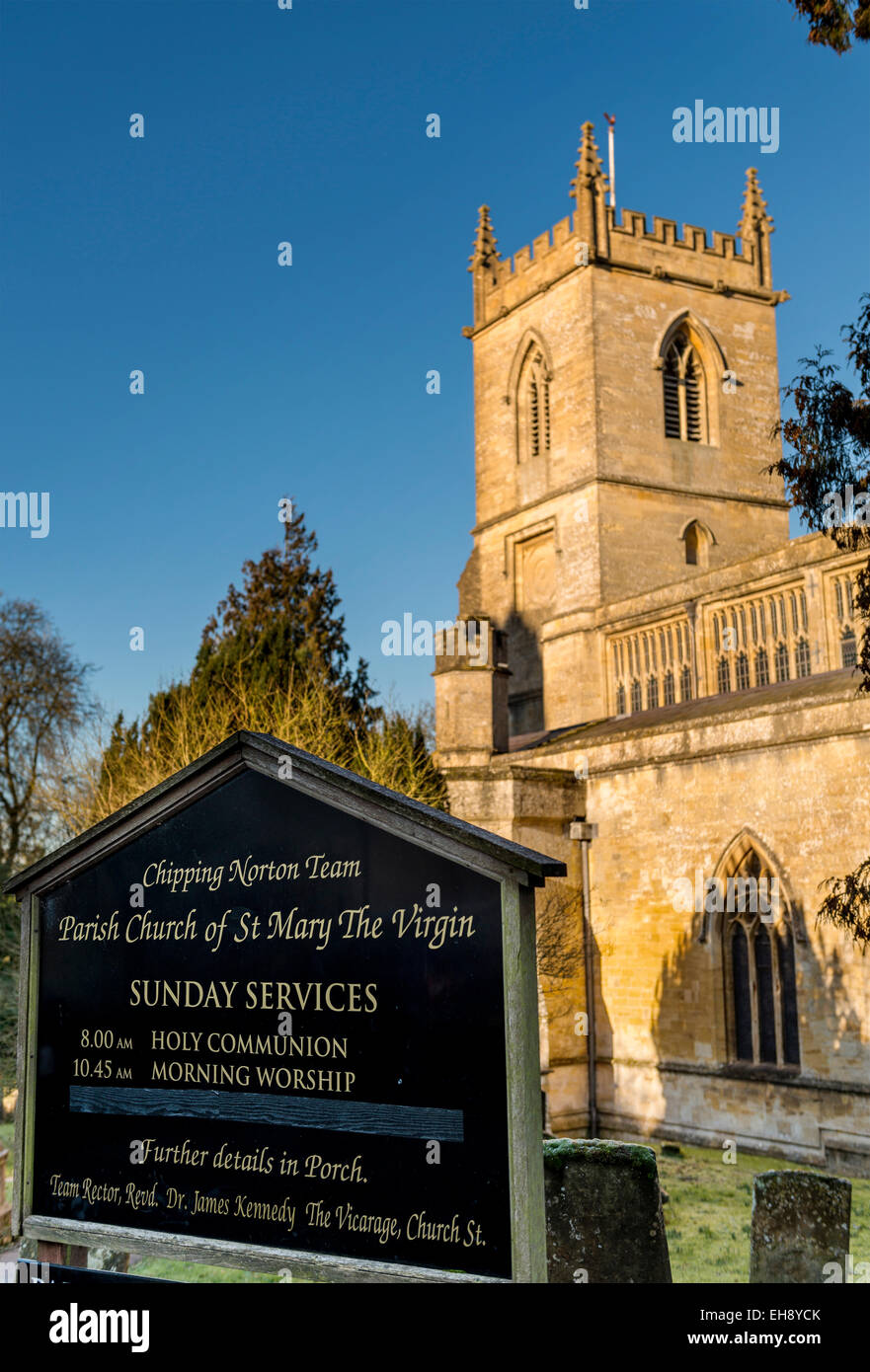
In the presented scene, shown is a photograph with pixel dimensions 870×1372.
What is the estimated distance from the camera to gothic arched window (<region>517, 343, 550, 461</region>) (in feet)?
93.7

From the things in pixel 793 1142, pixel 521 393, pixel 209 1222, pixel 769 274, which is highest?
pixel 769 274

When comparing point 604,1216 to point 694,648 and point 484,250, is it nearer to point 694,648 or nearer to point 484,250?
point 694,648

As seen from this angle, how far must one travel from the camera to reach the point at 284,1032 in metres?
4.36

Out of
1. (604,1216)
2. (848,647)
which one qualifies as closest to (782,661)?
(848,647)

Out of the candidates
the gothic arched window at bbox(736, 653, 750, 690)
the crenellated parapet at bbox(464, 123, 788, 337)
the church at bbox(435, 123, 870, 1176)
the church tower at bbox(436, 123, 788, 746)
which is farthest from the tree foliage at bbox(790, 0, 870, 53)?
the crenellated parapet at bbox(464, 123, 788, 337)

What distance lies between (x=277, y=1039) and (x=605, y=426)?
23.5m

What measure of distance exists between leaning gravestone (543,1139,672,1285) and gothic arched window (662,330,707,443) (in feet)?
→ 73.6

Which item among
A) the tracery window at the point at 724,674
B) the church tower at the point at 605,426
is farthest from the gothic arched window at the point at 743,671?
the church tower at the point at 605,426

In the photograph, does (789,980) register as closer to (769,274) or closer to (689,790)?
(689,790)

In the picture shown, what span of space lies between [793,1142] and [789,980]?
6.09ft

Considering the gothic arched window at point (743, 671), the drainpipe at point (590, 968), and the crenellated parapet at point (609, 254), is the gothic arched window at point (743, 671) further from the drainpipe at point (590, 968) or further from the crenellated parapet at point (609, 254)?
the crenellated parapet at point (609, 254)

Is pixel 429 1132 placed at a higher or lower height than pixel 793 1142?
higher
